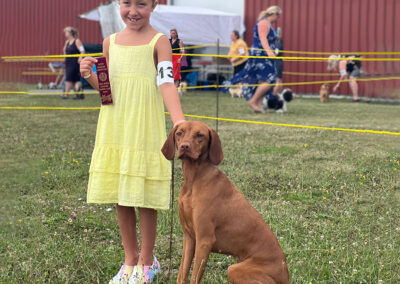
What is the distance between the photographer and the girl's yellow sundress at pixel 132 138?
8.68 feet

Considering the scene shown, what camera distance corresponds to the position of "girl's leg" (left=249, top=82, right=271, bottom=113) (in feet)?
33.6

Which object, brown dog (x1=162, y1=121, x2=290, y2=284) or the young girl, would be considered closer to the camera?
brown dog (x1=162, y1=121, x2=290, y2=284)

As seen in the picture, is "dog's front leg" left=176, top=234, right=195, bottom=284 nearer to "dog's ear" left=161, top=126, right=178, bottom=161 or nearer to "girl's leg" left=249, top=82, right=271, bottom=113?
"dog's ear" left=161, top=126, right=178, bottom=161

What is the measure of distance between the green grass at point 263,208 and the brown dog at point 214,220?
48 cm

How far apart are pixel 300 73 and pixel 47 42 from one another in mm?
12004

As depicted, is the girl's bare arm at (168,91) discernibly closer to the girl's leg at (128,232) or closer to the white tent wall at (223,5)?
the girl's leg at (128,232)

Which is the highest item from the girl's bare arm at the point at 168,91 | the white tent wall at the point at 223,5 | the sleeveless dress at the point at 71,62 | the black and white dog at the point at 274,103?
the white tent wall at the point at 223,5

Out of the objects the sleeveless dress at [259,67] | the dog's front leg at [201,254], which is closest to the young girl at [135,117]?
the dog's front leg at [201,254]

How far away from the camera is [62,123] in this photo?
9094mm

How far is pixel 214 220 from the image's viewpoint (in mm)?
2361

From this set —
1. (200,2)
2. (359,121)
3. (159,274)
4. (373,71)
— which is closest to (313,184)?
(159,274)

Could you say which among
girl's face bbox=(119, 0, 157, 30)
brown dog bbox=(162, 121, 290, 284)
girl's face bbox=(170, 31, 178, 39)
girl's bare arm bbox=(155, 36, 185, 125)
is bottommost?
brown dog bbox=(162, 121, 290, 284)

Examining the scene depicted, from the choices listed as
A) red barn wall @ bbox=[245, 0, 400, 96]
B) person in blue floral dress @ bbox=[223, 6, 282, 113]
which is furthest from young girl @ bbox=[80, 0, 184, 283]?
red barn wall @ bbox=[245, 0, 400, 96]

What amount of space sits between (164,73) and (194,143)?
48 centimetres
